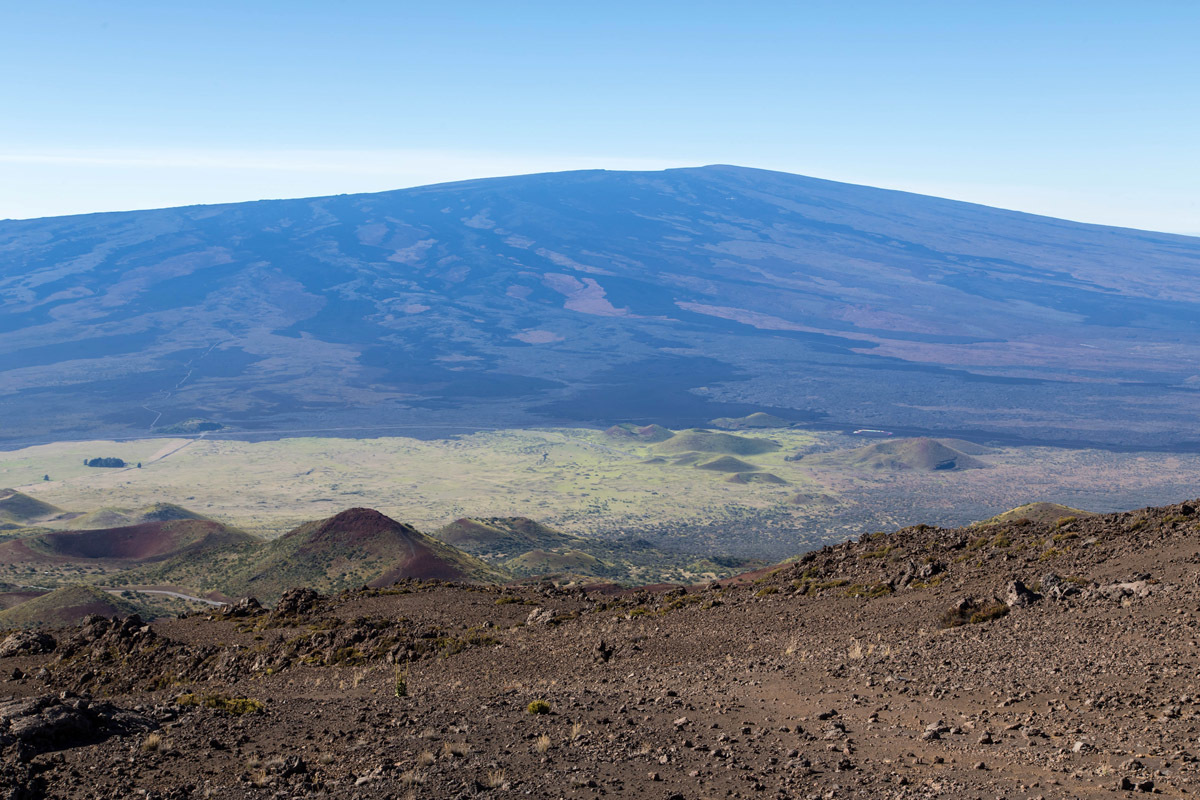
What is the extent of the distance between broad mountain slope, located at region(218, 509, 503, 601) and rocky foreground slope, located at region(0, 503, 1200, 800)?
1819 centimetres

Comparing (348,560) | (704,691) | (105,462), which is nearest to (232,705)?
(704,691)

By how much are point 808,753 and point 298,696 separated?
29.0 feet

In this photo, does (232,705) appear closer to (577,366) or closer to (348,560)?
(348,560)

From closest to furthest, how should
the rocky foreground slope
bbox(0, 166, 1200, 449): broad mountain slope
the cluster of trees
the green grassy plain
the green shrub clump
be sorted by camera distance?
the rocky foreground slope, the green shrub clump, the green grassy plain, the cluster of trees, bbox(0, 166, 1200, 449): broad mountain slope

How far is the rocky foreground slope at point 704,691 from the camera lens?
30.0 feet

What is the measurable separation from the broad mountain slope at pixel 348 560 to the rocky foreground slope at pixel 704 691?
716 inches

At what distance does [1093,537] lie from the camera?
18125 millimetres

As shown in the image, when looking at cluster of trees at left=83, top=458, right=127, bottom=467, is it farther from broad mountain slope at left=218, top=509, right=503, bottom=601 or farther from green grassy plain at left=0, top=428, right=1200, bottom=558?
broad mountain slope at left=218, top=509, right=503, bottom=601

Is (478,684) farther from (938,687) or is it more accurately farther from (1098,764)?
(1098,764)

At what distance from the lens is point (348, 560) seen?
1628 inches

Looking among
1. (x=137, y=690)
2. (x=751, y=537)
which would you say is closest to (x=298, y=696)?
(x=137, y=690)

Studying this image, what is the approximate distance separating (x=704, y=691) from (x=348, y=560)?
31.3m

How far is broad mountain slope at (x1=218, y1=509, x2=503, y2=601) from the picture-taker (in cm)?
3912

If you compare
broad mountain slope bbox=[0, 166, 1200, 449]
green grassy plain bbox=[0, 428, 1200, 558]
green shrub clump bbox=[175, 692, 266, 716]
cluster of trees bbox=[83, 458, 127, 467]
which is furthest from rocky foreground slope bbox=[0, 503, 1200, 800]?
broad mountain slope bbox=[0, 166, 1200, 449]
